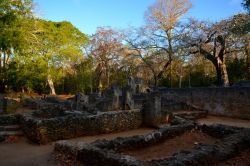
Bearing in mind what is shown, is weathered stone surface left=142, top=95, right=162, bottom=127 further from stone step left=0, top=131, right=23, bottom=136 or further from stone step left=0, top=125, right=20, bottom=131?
stone step left=0, top=125, right=20, bottom=131

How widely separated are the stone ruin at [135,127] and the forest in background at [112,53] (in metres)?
8.11

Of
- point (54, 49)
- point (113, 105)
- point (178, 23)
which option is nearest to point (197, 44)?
point (178, 23)

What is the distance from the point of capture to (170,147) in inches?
371

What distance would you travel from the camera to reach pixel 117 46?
41719mm

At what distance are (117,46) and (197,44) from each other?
53.3 feet

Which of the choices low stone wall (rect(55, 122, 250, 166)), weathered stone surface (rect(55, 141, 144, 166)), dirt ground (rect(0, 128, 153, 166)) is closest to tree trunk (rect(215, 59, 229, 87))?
low stone wall (rect(55, 122, 250, 166))

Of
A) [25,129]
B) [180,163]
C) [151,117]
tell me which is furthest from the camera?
[151,117]

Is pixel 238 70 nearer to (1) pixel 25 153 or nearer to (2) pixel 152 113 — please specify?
(2) pixel 152 113

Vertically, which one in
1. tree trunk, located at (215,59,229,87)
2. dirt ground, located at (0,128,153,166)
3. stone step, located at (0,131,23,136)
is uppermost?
tree trunk, located at (215,59,229,87)

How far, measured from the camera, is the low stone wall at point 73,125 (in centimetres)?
1091

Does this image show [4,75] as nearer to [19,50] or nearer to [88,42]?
[19,50]

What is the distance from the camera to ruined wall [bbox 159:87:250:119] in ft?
61.1

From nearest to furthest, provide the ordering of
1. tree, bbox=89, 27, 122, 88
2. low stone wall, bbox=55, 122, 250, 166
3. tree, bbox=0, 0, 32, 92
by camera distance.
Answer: low stone wall, bbox=55, 122, 250, 166, tree, bbox=0, 0, 32, 92, tree, bbox=89, 27, 122, 88

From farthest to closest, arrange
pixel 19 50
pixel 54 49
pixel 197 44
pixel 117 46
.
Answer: pixel 117 46, pixel 54 49, pixel 19 50, pixel 197 44
